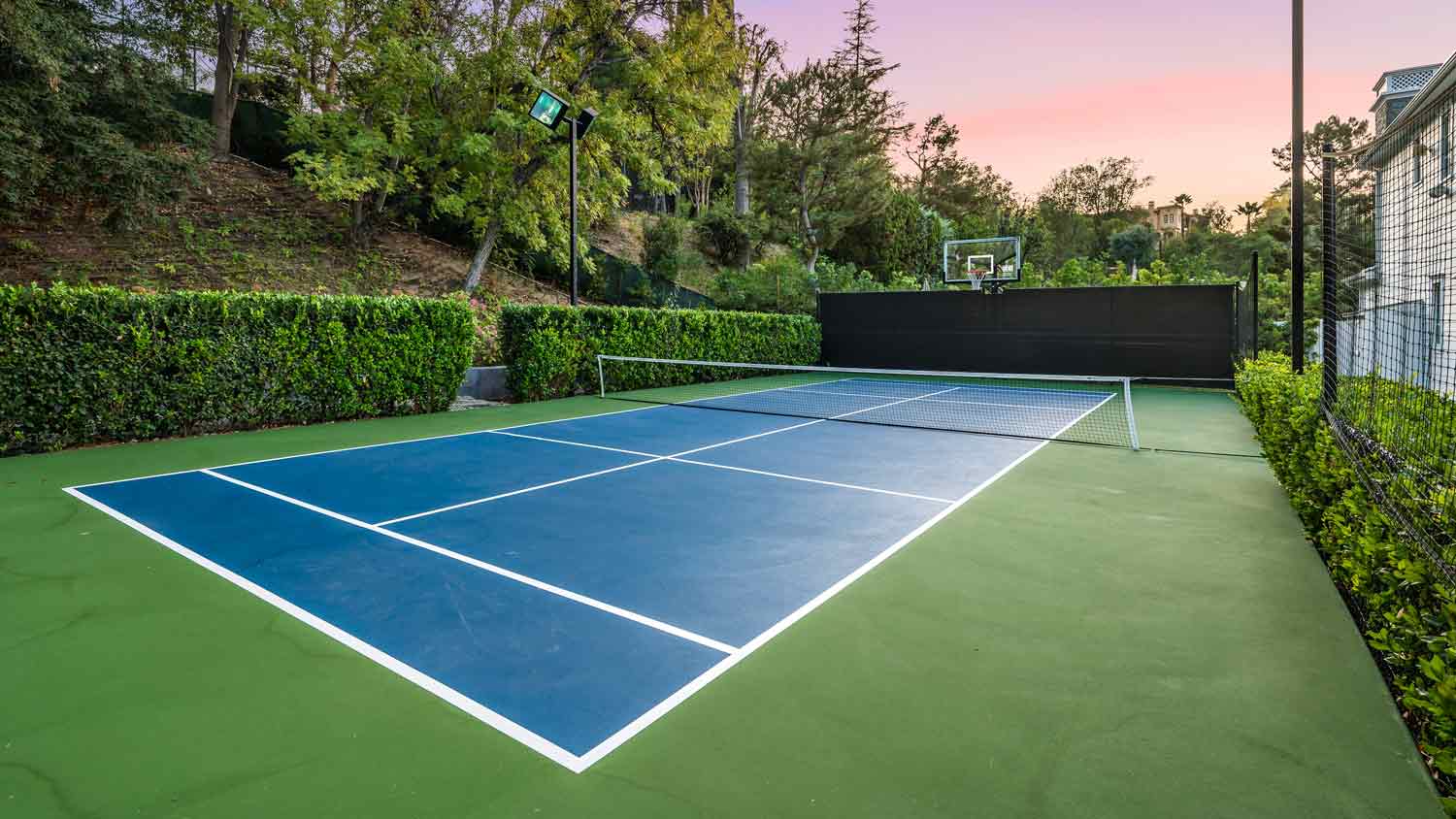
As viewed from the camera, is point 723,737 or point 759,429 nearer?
point 723,737

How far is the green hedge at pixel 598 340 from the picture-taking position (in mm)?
11859

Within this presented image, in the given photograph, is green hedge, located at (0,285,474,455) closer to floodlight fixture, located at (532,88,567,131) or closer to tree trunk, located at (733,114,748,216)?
floodlight fixture, located at (532,88,567,131)

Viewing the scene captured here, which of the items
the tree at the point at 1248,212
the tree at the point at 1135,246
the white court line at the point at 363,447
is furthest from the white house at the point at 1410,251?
the tree at the point at 1248,212

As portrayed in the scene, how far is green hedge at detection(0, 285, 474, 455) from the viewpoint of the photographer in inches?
268

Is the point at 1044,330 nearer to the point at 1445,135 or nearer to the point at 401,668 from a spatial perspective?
the point at 1445,135

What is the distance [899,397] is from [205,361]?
10290mm

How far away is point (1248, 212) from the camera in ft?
191

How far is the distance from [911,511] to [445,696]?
3.33m

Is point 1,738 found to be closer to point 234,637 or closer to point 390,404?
point 234,637

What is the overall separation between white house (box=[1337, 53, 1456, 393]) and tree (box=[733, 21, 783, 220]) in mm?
28325

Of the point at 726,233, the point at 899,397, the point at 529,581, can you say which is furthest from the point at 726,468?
the point at 726,233

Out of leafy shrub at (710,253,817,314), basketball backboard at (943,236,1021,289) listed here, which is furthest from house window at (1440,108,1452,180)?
leafy shrub at (710,253,817,314)

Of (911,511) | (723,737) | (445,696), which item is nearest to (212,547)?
(445,696)

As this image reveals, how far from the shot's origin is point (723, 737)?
7.11 ft
